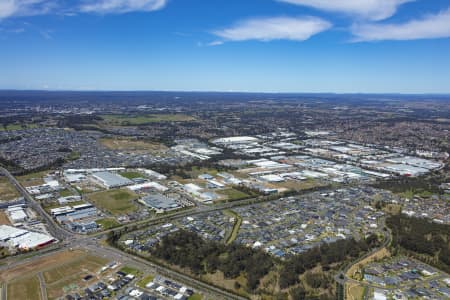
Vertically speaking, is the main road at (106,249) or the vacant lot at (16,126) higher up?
the vacant lot at (16,126)

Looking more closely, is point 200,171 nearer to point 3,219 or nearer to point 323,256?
point 3,219

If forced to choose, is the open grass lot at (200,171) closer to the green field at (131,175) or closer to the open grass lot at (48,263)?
the green field at (131,175)

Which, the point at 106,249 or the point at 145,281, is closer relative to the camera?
the point at 145,281

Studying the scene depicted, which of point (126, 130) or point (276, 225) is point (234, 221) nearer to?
point (276, 225)

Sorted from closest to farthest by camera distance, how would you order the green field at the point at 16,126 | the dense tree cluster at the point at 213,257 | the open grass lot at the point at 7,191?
the dense tree cluster at the point at 213,257
the open grass lot at the point at 7,191
the green field at the point at 16,126

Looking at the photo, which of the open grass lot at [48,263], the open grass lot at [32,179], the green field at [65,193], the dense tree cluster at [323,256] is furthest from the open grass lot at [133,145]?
the dense tree cluster at [323,256]

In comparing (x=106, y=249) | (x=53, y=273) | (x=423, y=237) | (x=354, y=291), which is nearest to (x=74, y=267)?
(x=53, y=273)

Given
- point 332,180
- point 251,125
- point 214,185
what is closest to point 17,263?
point 214,185
